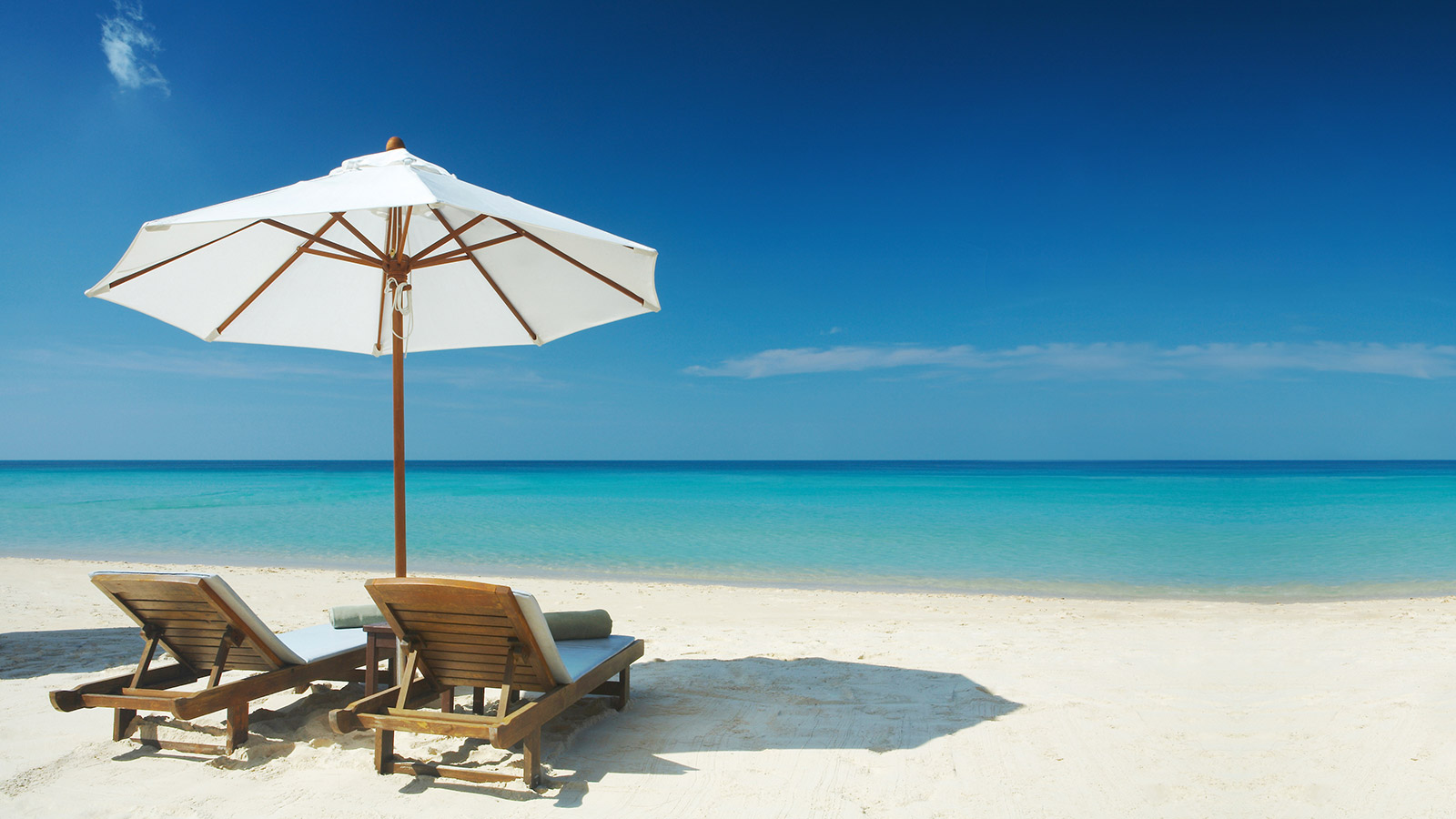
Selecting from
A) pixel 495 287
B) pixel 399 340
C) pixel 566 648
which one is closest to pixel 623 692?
pixel 566 648

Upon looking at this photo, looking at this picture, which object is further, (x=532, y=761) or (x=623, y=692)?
(x=623, y=692)

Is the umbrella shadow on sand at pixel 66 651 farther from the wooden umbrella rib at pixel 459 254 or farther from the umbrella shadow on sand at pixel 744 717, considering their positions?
the wooden umbrella rib at pixel 459 254

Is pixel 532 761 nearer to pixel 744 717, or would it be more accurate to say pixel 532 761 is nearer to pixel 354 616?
pixel 744 717

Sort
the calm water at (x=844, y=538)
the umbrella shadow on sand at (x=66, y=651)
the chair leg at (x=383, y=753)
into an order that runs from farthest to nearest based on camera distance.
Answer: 1. the calm water at (x=844, y=538)
2. the umbrella shadow on sand at (x=66, y=651)
3. the chair leg at (x=383, y=753)

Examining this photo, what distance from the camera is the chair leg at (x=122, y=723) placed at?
10.7ft

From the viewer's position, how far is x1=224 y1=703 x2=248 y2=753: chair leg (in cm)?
315

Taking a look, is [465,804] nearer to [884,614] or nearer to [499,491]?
[884,614]

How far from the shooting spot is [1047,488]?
112 ft

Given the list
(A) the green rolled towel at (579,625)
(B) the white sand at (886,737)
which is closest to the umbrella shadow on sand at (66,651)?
(B) the white sand at (886,737)

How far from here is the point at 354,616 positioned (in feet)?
12.6

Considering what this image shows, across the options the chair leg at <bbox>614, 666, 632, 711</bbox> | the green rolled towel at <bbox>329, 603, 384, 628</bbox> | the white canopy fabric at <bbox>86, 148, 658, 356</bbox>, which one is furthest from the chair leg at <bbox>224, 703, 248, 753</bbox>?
the white canopy fabric at <bbox>86, 148, 658, 356</bbox>

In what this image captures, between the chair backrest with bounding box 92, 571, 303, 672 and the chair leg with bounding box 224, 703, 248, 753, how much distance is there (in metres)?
0.19

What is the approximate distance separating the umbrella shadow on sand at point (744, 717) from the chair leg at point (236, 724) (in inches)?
18.0

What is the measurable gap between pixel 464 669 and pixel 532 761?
44cm
